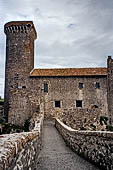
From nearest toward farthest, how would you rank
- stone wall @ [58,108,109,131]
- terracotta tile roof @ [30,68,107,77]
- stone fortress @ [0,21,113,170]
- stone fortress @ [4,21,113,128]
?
stone wall @ [58,108,109,131] → stone fortress @ [0,21,113,170] → stone fortress @ [4,21,113,128] → terracotta tile roof @ [30,68,107,77]

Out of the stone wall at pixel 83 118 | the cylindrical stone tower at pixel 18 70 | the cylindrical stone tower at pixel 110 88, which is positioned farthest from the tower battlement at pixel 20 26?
the stone wall at pixel 83 118

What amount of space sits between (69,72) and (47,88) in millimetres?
3780

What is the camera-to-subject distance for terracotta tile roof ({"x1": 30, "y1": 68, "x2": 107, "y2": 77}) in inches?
983

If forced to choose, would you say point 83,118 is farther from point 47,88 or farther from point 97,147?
point 97,147

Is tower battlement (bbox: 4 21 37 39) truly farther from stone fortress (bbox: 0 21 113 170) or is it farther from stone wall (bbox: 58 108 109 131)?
stone wall (bbox: 58 108 109 131)

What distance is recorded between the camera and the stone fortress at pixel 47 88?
2420 cm

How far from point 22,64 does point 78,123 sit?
1079cm

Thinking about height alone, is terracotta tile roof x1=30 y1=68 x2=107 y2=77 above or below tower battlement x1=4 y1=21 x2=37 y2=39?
below

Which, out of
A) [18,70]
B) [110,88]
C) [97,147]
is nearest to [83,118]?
[110,88]

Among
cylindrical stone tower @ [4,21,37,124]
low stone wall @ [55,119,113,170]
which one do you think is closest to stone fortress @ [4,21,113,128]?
cylindrical stone tower @ [4,21,37,124]

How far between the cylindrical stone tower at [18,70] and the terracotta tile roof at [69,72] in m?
1.44

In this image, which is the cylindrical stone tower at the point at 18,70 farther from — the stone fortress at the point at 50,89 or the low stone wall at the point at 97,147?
the low stone wall at the point at 97,147

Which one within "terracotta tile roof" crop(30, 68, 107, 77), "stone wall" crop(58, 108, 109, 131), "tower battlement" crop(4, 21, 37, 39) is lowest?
"stone wall" crop(58, 108, 109, 131)

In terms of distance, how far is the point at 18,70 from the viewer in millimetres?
25047
